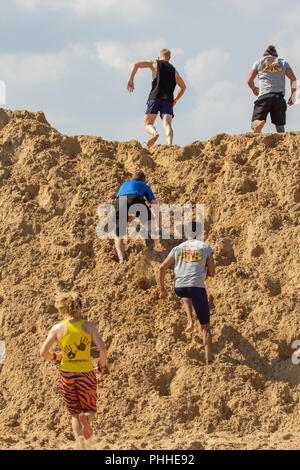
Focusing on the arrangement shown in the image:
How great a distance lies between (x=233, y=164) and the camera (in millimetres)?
9508

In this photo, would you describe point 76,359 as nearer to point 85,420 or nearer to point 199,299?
point 85,420

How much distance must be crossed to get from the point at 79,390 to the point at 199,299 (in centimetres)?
182

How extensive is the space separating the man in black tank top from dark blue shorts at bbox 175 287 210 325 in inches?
134

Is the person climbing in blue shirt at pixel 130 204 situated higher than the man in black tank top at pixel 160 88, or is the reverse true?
the man in black tank top at pixel 160 88

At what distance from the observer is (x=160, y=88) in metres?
9.91

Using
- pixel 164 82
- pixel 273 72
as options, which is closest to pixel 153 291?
pixel 164 82

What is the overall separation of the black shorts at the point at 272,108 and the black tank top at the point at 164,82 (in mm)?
1269

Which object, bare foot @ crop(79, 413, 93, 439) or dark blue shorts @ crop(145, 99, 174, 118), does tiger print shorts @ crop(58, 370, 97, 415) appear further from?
dark blue shorts @ crop(145, 99, 174, 118)

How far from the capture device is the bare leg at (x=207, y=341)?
7.47m

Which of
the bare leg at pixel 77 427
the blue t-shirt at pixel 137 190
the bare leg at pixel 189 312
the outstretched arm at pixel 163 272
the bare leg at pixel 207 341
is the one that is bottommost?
the bare leg at pixel 77 427

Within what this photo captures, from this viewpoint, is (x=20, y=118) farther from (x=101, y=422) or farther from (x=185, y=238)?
(x=101, y=422)

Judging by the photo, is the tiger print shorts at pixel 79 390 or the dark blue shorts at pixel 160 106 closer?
the tiger print shorts at pixel 79 390

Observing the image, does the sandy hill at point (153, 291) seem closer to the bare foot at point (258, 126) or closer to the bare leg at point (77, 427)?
the bare foot at point (258, 126)

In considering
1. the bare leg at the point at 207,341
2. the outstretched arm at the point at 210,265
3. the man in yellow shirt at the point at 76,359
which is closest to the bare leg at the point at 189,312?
the bare leg at the point at 207,341
